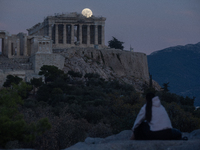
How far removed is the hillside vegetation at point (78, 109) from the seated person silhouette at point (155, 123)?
512 cm

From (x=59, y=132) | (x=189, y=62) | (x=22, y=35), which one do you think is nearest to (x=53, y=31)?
(x=22, y=35)

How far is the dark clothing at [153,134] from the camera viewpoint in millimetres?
8938

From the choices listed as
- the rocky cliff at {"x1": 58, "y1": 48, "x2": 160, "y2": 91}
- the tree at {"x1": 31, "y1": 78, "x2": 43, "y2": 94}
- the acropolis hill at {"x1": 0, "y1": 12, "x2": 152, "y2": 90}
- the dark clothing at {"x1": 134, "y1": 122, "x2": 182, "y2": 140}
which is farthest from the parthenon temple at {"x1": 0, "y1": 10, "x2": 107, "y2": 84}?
Result: the dark clothing at {"x1": 134, "y1": 122, "x2": 182, "y2": 140}

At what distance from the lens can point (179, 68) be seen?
101 meters

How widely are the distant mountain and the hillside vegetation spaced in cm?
4430

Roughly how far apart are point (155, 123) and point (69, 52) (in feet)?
124

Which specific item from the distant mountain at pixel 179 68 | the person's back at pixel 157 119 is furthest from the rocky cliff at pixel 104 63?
the person's back at pixel 157 119

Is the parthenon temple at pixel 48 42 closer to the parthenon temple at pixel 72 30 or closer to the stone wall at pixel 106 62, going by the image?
the parthenon temple at pixel 72 30

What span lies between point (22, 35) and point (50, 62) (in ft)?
24.1

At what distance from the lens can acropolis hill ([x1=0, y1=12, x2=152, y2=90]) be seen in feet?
136

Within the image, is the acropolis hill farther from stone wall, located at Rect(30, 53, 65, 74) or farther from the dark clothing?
the dark clothing

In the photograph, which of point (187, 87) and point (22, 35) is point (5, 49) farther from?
point (187, 87)

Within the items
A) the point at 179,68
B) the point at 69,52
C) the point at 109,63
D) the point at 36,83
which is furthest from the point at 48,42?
the point at 179,68

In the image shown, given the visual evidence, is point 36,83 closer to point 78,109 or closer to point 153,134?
point 78,109
